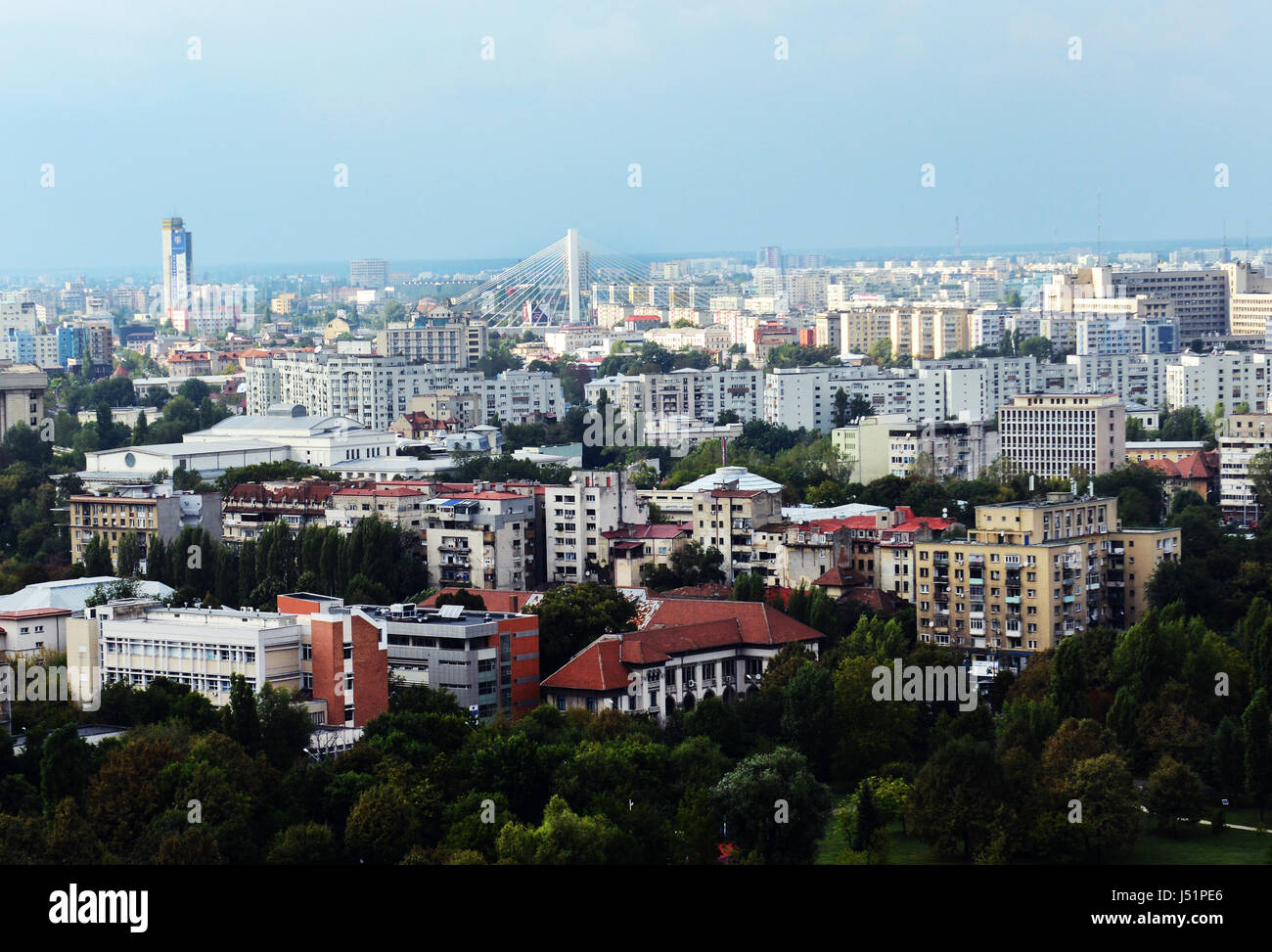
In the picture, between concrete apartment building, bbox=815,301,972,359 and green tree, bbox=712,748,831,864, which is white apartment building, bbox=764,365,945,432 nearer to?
concrete apartment building, bbox=815,301,972,359

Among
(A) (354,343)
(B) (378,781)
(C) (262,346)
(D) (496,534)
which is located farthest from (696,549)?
(C) (262,346)

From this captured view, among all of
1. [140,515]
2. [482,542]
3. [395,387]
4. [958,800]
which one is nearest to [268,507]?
[140,515]

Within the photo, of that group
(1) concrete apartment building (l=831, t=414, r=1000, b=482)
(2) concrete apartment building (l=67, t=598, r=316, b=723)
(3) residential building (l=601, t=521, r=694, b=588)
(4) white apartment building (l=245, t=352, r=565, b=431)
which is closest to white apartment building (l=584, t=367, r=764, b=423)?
(4) white apartment building (l=245, t=352, r=565, b=431)

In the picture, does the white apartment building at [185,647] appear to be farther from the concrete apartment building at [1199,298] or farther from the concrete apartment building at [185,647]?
the concrete apartment building at [1199,298]

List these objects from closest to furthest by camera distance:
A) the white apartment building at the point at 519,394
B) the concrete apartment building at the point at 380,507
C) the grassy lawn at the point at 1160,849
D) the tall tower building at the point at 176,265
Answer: the grassy lawn at the point at 1160,849 → the concrete apartment building at the point at 380,507 → the white apartment building at the point at 519,394 → the tall tower building at the point at 176,265

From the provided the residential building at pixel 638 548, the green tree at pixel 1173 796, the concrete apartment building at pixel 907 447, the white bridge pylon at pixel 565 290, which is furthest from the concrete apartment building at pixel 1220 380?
the white bridge pylon at pixel 565 290

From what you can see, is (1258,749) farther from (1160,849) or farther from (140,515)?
(140,515)
